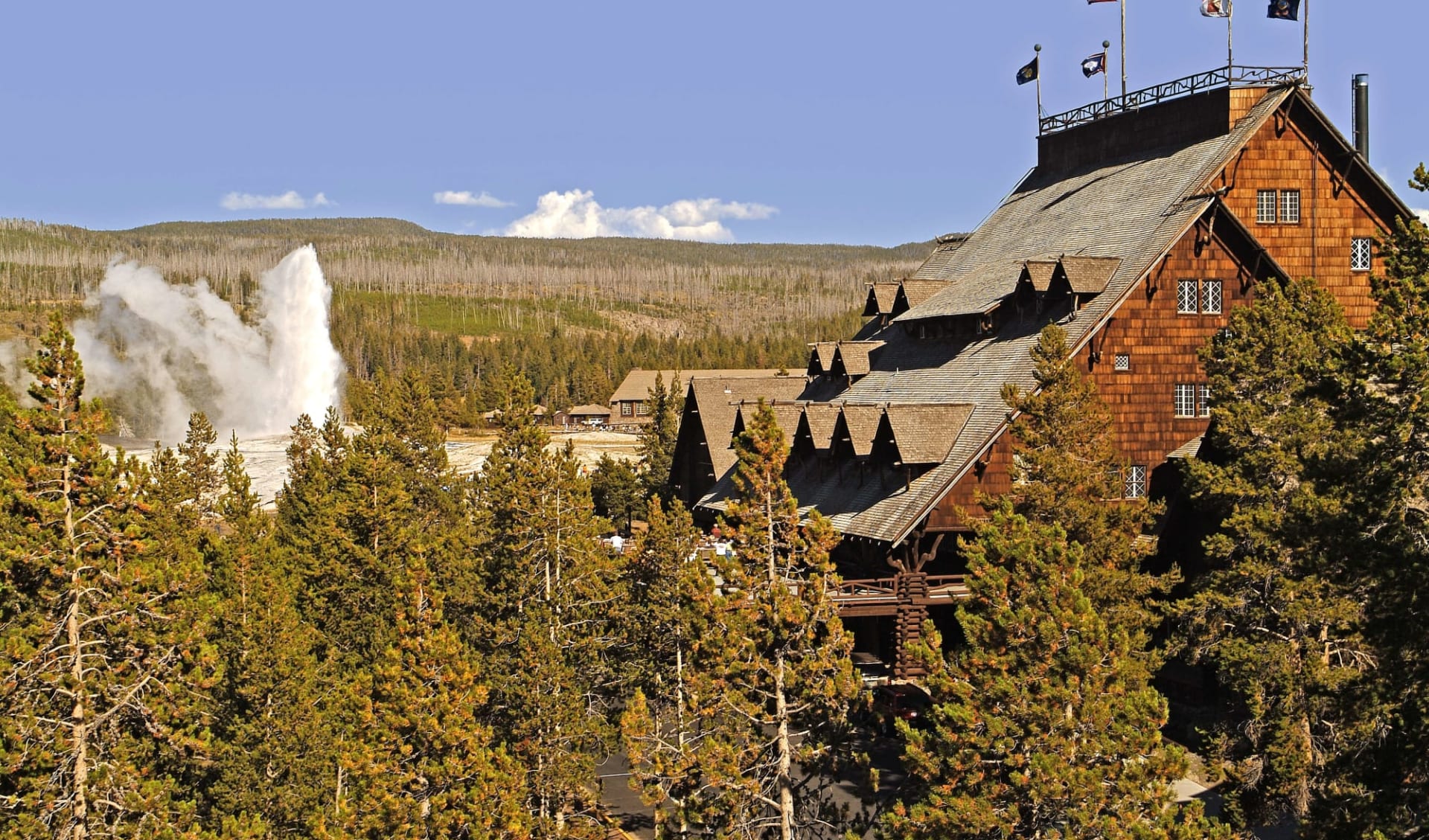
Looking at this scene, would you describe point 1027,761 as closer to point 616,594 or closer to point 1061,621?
point 1061,621

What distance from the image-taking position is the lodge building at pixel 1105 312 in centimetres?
3809

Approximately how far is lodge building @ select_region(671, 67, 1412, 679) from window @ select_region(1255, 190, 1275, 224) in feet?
0.17

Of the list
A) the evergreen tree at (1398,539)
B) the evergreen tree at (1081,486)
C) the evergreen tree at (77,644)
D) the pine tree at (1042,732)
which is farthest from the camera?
the evergreen tree at (1081,486)

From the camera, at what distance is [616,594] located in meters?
34.5

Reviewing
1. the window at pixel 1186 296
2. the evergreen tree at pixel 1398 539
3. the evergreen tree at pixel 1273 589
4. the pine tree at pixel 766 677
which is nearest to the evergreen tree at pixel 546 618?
the pine tree at pixel 766 677

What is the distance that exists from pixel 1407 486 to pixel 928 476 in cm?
1896

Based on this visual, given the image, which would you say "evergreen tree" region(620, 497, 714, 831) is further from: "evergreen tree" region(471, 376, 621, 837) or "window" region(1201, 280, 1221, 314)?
"window" region(1201, 280, 1221, 314)

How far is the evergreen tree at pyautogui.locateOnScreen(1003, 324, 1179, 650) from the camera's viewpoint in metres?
28.6

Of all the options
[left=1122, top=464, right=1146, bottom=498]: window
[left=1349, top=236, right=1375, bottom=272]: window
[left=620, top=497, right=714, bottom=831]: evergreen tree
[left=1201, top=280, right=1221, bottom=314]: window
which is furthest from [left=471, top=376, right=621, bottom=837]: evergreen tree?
[left=1349, top=236, right=1375, bottom=272]: window

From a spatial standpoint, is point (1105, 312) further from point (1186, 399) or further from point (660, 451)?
point (660, 451)

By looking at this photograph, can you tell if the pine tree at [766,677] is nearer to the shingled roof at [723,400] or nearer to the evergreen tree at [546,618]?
the evergreen tree at [546,618]

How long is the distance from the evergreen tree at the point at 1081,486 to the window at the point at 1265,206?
14.7 metres

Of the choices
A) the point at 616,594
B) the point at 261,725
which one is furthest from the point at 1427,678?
the point at 261,725

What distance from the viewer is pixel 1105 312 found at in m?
38.5
